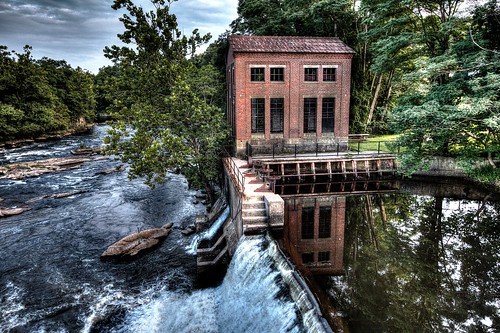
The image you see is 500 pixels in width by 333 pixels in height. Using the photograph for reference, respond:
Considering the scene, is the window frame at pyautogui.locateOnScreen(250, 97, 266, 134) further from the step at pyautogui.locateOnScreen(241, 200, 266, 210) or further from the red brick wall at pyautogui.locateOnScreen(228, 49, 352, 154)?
the step at pyautogui.locateOnScreen(241, 200, 266, 210)

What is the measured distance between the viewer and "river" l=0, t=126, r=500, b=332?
8.52 meters

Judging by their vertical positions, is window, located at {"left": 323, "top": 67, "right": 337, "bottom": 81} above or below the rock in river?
above

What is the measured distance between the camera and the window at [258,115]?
2422cm

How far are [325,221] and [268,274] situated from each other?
6158 millimetres

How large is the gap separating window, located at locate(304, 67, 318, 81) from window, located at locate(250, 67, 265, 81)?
3.35 meters

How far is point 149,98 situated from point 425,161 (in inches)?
645

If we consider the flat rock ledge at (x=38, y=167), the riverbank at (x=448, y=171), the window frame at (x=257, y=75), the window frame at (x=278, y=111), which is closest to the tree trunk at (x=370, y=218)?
the riverbank at (x=448, y=171)

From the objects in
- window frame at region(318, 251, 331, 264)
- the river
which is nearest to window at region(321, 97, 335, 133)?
the river

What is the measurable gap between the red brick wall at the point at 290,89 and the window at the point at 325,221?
9.67 meters

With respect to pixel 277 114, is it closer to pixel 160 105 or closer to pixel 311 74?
pixel 311 74

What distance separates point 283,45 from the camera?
24.0 meters

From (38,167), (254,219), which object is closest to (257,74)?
(254,219)

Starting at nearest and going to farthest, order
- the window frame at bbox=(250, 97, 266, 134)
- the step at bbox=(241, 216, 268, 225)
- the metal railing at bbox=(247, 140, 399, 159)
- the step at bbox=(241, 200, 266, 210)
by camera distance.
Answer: the step at bbox=(241, 216, 268, 225) < the step at bbox=(241, 200, 266, 210) < the metal railing at bbox=(247, 140, 399, 159) < the window frame at bbox=(250, 97, 266, 134)

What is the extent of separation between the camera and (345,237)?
1298cm
